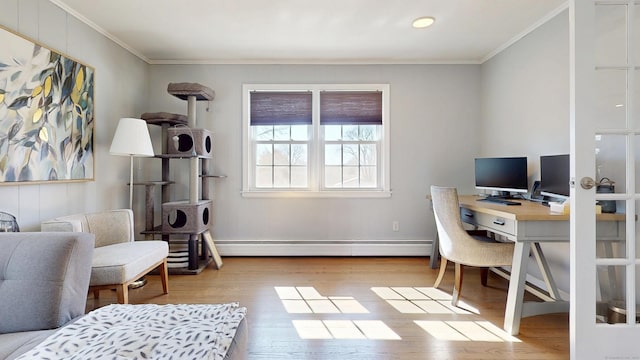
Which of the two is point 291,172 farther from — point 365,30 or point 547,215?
point 547,215

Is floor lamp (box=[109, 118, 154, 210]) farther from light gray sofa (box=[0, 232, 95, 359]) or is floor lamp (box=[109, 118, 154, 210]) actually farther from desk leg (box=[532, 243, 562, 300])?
desk leg (box=[532, 243, 562, 300])

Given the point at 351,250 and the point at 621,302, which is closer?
the point at 621,302

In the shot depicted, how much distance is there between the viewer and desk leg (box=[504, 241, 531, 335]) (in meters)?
1.94

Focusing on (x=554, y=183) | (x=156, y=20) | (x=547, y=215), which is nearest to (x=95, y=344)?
(x=547, y=215)

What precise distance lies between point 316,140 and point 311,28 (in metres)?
1.27

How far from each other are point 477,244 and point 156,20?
128 inches

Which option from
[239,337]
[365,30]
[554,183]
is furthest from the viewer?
[365,30]

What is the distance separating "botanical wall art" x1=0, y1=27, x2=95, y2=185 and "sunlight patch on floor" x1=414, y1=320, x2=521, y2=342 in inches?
115

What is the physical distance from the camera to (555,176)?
7.43 ft

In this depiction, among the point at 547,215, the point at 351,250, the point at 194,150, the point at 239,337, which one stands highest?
the point at 194,150

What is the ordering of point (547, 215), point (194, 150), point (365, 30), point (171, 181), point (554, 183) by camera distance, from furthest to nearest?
1. point (171, 181)
2. point (194, 150)
3. point (365, 30)
4. point (554, 183)
5. point (547, 215)

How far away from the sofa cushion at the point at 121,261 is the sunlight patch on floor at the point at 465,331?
2.00m

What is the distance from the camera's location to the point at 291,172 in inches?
148

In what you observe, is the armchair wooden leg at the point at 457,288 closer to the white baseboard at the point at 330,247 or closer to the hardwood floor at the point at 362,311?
the hardwood floor at the point at 362,311
